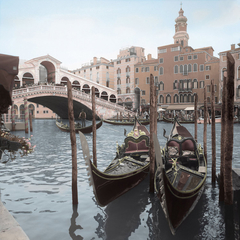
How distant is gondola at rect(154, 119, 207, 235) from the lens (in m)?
3.02

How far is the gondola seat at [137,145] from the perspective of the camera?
A: 6450mm

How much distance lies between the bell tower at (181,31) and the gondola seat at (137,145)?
31985mm

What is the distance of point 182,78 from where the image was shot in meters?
28.2

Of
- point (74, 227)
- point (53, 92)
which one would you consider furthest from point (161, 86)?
point (74, 227)

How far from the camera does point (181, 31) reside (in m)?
35.2

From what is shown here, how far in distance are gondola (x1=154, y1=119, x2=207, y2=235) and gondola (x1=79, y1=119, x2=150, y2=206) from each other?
49cm

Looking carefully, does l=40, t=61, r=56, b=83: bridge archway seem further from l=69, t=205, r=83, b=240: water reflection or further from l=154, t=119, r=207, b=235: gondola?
l=69, t=205, r=83, b=240: water reflection

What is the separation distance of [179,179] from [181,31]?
35043mm

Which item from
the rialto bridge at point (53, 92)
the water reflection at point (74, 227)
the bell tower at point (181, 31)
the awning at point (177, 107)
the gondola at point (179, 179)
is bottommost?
the water reflection at point (74, 227)

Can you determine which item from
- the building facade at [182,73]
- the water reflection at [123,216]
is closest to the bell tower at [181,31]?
the building facade at [182,73]

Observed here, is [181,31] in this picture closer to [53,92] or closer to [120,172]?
[53,92]

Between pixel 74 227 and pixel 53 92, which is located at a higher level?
pixel 53 92

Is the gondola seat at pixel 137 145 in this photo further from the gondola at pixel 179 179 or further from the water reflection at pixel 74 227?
the water reflection at pixel 74 227

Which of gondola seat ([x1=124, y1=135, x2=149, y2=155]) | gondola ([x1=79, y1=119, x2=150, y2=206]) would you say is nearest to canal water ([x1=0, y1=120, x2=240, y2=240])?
gondola ([x1=79, y1=119, x2=150, y2=206])
